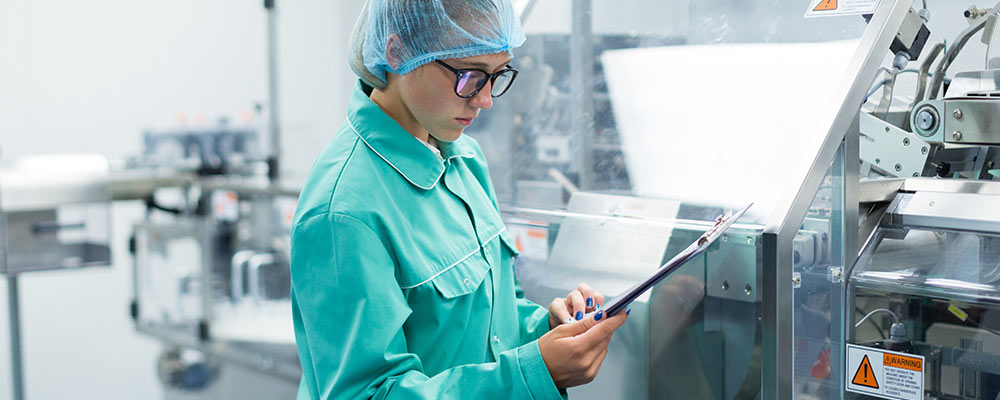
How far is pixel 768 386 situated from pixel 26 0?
3.86 meters

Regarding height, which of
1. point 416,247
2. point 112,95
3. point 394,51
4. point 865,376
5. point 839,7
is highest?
point 112,95

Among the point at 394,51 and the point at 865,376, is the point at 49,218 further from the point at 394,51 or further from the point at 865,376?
the point at 865,376

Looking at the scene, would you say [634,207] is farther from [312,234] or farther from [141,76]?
[141,76]

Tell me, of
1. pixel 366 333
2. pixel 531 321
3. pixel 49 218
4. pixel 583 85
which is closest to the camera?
pixel 366 333

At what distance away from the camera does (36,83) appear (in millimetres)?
3943

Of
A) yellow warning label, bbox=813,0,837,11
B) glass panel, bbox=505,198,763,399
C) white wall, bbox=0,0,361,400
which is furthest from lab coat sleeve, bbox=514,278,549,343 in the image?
white wall, bbox=0,0,361,400

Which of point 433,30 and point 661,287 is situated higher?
point 433,30

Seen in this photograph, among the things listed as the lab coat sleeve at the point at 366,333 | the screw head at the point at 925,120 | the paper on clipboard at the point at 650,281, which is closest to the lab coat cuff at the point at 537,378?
the lab coat sleeve at the point at 366,333

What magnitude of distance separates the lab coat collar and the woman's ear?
0.23 feet

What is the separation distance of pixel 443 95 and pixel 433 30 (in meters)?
0.09

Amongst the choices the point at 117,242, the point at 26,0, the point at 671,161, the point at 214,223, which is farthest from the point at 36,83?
the point at 671,161

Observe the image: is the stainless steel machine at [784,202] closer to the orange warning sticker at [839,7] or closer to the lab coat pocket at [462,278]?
the orange warning sticker at [839,7]

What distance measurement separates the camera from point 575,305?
1350 mm

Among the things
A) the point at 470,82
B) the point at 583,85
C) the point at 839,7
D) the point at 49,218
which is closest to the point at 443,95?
the point at 470,82
